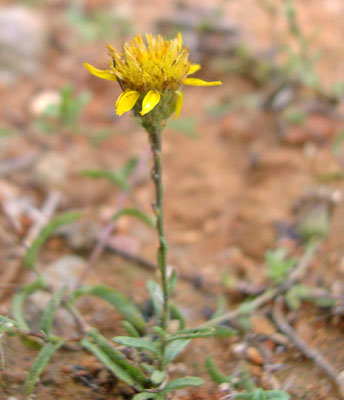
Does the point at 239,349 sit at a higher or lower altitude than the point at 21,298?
lower

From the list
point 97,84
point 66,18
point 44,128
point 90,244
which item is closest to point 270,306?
point 90,244

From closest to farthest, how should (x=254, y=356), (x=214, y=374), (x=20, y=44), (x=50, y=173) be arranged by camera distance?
(x=214, y=374) < (x=254, y=356) < (x=50, y=173) < (x=20, y=44)

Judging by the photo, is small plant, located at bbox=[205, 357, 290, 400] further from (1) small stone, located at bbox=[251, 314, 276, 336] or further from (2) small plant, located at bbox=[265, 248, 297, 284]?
(2) small plant, located at bbox=[265, 248, 297, 284]

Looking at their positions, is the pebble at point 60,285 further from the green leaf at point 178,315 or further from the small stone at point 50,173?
the small stone at point 50,173

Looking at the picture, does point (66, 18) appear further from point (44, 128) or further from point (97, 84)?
point (44, 128)

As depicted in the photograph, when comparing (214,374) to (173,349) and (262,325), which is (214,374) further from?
(262,325)

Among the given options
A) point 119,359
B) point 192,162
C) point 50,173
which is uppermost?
point 192,162

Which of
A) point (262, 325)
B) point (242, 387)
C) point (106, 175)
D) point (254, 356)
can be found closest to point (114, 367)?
point (242, 387)

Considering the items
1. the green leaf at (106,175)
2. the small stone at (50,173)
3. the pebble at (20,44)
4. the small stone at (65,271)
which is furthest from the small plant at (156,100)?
the pebble at (20,44)
